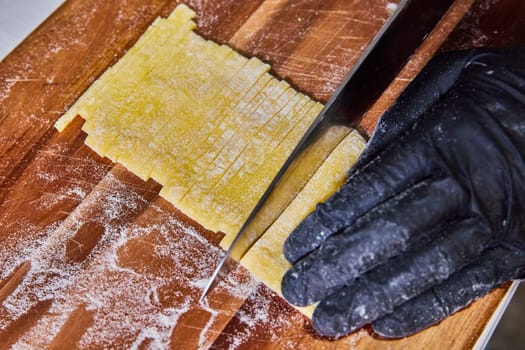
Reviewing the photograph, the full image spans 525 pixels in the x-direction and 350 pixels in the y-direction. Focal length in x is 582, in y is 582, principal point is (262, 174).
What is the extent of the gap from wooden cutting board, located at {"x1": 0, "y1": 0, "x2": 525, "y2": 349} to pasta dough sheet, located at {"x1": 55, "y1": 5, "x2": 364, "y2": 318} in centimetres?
14

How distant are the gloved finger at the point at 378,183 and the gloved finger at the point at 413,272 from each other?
257mm

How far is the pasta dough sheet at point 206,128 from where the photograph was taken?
3.01 meters

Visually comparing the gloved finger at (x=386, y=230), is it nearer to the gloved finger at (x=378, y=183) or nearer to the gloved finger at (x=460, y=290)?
the gloved finger at (x=378, y=183)

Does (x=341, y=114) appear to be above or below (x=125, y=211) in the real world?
above

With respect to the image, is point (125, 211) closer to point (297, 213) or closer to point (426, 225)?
point (297, 213)

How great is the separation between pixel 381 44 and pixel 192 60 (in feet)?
3.65

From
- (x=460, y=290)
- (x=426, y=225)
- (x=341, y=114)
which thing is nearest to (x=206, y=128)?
(x=341, y=114)

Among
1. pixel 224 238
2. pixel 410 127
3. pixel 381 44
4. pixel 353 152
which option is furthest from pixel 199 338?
pixel 381 44

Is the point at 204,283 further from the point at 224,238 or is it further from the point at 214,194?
the point at 214,194

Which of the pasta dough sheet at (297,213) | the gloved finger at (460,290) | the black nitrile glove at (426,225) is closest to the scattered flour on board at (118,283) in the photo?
the pasta dough sheet at (297,213)

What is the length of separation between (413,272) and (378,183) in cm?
42

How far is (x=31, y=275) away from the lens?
9.85ft

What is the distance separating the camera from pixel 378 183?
2631mm

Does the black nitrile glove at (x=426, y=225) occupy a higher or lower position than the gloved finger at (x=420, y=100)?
lower
